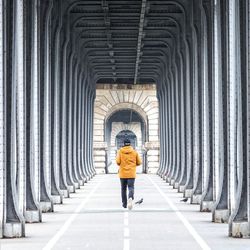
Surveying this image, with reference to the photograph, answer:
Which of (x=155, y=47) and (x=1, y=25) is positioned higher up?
(x=155, y=47)

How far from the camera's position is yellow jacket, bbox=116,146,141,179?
3056 centimetres

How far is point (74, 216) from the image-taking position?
28.8 meters

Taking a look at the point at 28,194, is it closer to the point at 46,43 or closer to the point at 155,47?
the point at 46,43

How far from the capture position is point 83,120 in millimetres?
65438

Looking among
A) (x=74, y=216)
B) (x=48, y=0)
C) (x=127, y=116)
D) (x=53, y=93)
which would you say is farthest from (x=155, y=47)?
(x=127, y=116)

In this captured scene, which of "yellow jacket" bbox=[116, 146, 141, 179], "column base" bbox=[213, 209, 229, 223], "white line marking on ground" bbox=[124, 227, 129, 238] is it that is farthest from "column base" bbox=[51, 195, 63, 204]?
"white line marking on ground" bbox=[124, 227, 129, 238]

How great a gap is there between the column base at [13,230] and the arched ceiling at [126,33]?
2053 cm

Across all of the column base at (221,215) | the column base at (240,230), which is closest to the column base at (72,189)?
the column base at (221,215)

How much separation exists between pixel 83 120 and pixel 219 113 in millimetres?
37242

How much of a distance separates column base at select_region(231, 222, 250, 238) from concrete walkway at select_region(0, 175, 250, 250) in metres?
0.26

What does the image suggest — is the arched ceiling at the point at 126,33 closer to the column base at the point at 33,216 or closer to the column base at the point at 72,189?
the column base at the point at 72,189

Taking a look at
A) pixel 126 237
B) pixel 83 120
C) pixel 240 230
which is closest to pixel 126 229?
pixel 126 237

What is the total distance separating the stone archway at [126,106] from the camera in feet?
270

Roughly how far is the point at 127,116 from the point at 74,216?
87.7 metres
